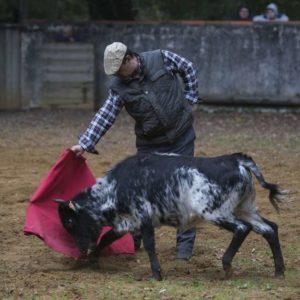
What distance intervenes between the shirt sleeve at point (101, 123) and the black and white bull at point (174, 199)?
1.43 feet

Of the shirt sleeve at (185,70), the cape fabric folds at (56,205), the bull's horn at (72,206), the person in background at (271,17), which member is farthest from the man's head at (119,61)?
the person in background at (271,17)

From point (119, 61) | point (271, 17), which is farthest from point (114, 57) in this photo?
point (271, 17)

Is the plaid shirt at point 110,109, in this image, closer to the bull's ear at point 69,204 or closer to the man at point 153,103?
the man at point 153,103

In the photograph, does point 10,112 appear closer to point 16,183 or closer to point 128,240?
point 16,183

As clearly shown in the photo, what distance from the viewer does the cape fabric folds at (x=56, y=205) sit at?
7.22 meters

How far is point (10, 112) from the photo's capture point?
62.2 feet

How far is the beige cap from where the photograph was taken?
695 centimetres

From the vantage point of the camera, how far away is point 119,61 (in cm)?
699

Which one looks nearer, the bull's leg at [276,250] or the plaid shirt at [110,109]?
the bull's leg at [276,250]

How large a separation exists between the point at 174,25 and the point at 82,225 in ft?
40.1

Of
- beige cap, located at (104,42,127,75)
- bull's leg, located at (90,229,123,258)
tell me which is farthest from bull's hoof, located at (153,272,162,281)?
beige cap, located at (104,42,127,75)

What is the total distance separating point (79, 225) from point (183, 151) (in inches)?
44.5

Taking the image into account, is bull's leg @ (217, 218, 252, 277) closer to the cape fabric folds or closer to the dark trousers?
the dark trousers

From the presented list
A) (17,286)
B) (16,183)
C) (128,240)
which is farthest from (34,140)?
(17,286)
